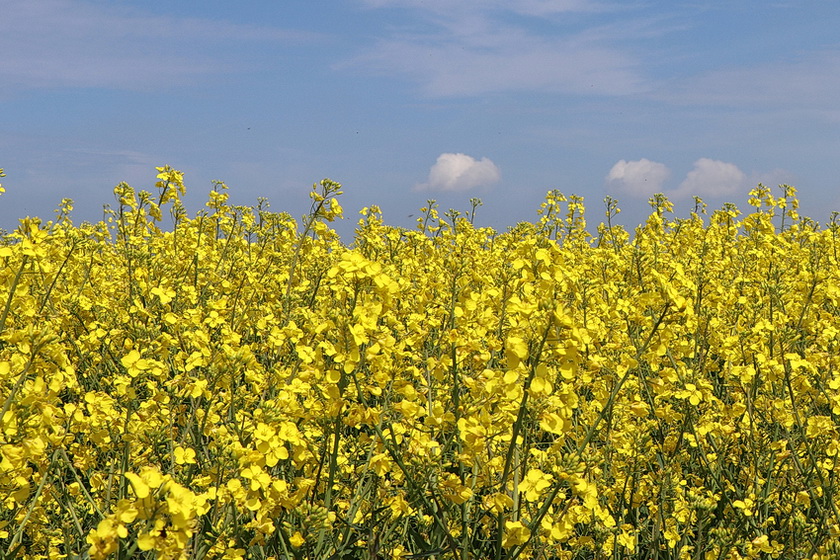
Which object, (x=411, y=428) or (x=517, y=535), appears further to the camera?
(x=411, y=428)

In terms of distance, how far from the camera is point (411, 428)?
2.92 meters

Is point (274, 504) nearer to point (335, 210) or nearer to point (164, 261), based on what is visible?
point (335, 210)

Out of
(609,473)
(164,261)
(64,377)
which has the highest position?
(164,261)

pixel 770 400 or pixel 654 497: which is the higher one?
pixel 770 400

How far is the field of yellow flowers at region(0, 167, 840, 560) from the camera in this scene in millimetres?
2312

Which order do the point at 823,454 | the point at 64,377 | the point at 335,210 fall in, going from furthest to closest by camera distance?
the point at 335,210
the point at 823,454
the point at 64,377

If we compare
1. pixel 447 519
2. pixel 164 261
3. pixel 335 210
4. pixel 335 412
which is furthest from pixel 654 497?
pixel 164 261

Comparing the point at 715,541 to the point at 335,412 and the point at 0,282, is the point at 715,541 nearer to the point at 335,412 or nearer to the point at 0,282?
the point at 335,412

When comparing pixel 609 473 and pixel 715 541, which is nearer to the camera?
pixel 715 541

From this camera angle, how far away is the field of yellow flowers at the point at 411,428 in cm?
231

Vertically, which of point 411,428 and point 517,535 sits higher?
point 411,428

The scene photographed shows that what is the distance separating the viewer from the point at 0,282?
10.2ft

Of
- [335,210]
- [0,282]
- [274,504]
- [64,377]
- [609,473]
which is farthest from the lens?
[335,210]

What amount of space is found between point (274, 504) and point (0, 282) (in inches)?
61.2
